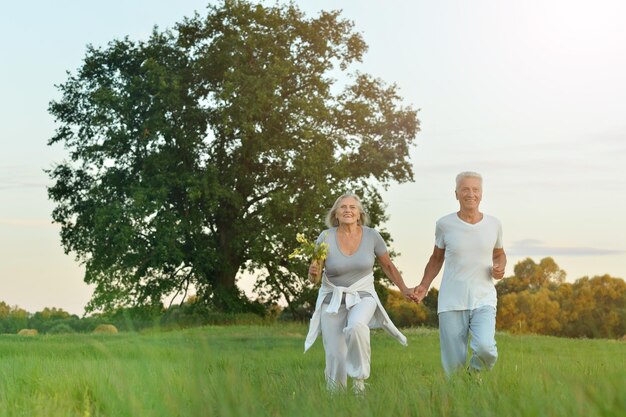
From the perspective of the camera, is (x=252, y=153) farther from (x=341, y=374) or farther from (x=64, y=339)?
(x=341, y=374)

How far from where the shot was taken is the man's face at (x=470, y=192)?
29.3 ft

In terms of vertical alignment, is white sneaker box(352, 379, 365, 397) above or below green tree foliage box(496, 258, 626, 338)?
Result: below

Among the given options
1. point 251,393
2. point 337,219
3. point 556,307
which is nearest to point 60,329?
point 556,307

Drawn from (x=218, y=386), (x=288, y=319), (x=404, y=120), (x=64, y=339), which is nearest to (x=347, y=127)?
(x=404, y=120)

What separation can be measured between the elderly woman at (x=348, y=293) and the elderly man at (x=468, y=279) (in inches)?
28.1

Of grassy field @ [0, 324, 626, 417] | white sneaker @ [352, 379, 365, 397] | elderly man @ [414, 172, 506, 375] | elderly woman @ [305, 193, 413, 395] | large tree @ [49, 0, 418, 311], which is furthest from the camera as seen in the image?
large tree @ [49, 0, 418, 311]

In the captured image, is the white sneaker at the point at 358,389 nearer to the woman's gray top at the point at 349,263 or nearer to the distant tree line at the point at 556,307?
the woman's gray top at the point at 349,263

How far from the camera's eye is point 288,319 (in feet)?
110

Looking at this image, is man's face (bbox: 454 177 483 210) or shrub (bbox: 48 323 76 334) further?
shrub (bbox: 48 323 76 334)

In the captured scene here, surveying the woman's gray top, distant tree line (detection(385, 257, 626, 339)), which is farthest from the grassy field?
distant tree line (detection(385, 257, 626, 339))

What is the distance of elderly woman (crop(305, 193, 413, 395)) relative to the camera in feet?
29.0

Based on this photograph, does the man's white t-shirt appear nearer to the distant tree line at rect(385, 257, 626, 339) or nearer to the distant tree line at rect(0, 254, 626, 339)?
the distant tree line at rect(0, 254, 626, 339)

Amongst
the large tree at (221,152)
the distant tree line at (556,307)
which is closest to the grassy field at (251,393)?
the large tree at (221,152)

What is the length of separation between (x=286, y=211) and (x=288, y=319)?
4.78 metres
